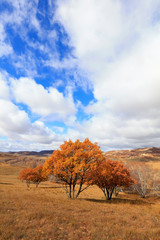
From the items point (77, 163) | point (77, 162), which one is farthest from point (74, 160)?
point (77, 163)

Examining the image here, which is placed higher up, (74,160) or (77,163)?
(74,160)

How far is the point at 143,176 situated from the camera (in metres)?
49.7

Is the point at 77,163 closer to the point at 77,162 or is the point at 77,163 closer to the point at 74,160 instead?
the point at 77,162

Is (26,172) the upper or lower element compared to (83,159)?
lower

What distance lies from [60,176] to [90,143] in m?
8.53

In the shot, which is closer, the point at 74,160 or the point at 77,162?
the point at 74,160

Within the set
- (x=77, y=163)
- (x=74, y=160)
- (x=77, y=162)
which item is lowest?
(x=77, y=163)

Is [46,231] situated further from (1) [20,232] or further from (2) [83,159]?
(2) [83,159]

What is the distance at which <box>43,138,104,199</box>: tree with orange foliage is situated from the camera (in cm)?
2220

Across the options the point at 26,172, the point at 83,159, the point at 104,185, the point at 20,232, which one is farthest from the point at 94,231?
the point at 26,172

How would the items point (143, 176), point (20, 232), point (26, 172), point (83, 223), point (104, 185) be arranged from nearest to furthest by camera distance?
point (20, 232) → point (83, 223) → point (104, 185) → point (143, 176) → point (26, 172)

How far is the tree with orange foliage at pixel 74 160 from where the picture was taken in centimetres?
2220

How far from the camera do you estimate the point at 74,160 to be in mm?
22828

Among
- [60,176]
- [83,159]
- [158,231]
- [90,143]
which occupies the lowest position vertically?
[158,231]
